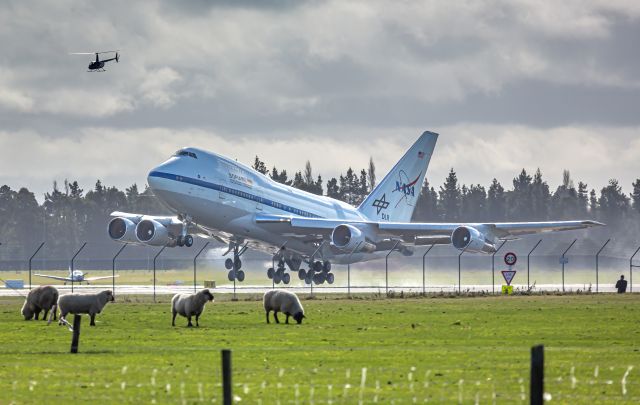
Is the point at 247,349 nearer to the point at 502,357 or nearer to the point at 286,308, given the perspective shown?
the point at 502,357

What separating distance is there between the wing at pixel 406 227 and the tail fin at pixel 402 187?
6.89 meters

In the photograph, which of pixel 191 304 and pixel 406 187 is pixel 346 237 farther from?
pixel 191 304

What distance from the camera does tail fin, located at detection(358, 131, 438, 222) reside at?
9006 centimetres

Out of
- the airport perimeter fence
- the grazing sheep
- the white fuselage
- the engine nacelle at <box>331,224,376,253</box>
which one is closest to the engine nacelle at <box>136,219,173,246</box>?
the airport perimeter fence

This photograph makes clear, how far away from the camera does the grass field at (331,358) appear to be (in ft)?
63.4

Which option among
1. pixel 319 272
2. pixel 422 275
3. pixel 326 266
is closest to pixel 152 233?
pixel 319 272

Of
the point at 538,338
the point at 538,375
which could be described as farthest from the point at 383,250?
the point at 538,375

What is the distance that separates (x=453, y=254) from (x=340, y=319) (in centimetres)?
7768

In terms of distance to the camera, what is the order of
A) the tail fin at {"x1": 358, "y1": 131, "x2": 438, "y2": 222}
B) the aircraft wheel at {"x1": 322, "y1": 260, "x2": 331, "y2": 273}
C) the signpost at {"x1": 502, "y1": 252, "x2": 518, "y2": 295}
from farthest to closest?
the tail fin at {"x1": 358, "y1": 131, "x2": 438, "y2": 222} → the aircraft wheel at {"x1": 322, "y1": 260, "x2": 331, "y2": 273} → the signpost at {"x1": 502, "y1": 252, "x2": 518, "y2": 295}

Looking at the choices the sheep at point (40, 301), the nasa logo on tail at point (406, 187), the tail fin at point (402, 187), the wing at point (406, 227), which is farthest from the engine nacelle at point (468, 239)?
the sheep at point (40, 301)

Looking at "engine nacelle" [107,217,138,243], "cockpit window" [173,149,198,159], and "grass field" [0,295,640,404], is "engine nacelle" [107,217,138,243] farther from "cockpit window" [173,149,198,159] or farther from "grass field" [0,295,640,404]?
"grass field" [0,295,640,404]

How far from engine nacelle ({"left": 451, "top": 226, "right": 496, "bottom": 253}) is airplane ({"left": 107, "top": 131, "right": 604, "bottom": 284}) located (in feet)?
0.19

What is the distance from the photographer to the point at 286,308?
3647 centimetres

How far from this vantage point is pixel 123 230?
3029 inches
